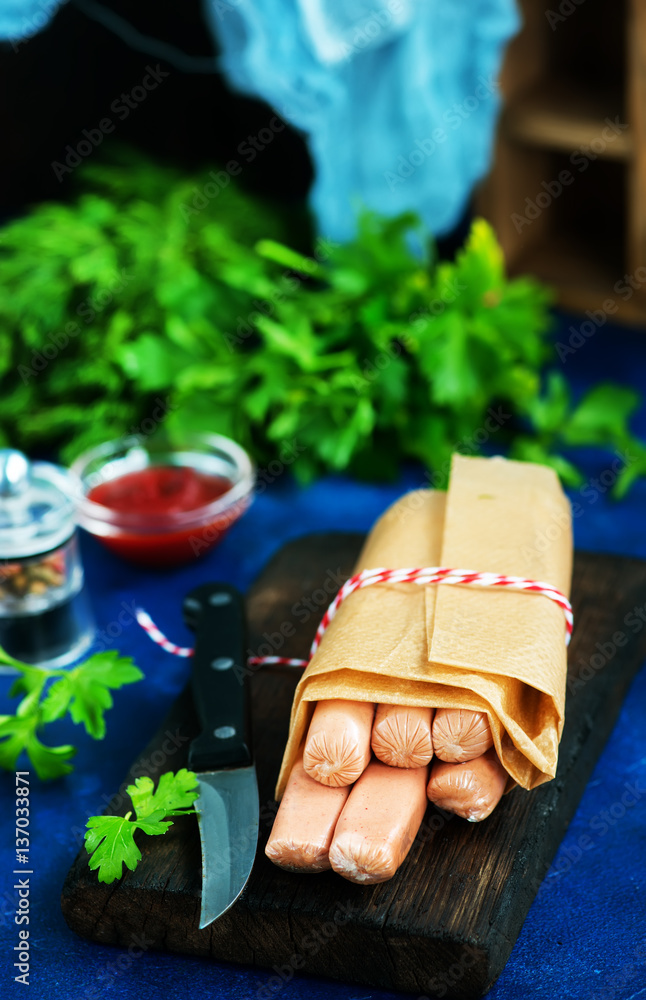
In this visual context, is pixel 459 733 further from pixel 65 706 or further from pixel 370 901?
pixel 65 706

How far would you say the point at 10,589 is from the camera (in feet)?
4.11

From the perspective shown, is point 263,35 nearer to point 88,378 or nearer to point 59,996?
point 88,378

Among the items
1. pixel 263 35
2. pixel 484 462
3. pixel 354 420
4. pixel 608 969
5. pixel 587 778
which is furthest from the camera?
pixel 354 420

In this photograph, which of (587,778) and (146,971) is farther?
(587,778)

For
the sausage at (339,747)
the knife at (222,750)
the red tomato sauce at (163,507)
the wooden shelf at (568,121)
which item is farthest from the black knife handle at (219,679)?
the wooden shelf at (568,121)

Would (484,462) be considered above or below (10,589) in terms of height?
above

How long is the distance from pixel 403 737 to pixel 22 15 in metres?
0.94

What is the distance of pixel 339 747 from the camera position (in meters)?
0.89

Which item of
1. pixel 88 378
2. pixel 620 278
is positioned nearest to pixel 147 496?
pixel 88 378

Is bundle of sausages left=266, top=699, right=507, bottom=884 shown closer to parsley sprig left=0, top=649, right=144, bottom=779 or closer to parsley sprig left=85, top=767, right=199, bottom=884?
parsley sprig left=85, top=767, right=199, bottom=884

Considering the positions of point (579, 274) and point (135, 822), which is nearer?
point (135, 822)

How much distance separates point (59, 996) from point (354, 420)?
0.86 meters

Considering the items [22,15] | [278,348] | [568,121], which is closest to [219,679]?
[278,348]

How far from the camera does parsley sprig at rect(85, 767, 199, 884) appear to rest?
91 cm
